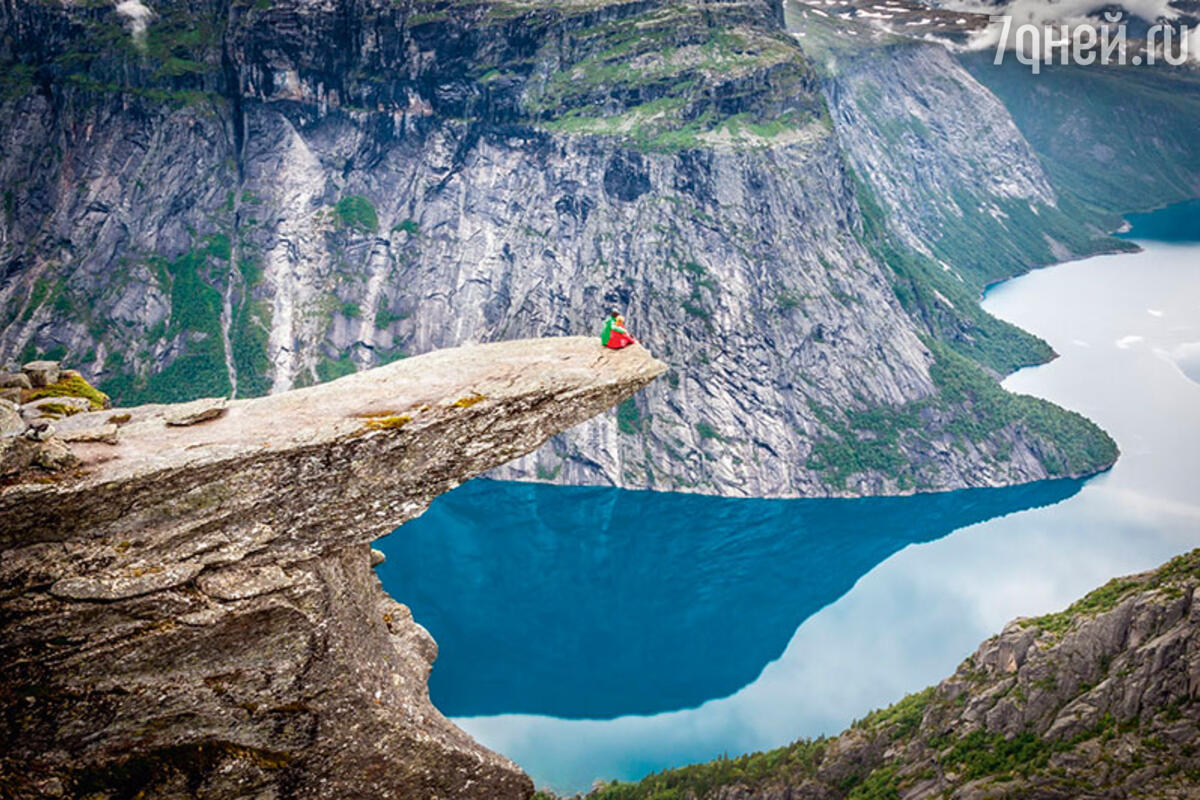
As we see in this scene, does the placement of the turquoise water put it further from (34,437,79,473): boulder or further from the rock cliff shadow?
(34,437,79,473): boulder

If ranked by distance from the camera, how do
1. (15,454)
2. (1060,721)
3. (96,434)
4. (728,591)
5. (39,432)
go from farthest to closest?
(728,591)
(1060,721)
(96,434)
(39,432)
(15,454)

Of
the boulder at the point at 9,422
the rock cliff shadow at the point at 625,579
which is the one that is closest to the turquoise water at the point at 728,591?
the rock cliff shadow at the point at 625,579

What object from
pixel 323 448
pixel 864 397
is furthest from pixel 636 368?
pixel 864 397

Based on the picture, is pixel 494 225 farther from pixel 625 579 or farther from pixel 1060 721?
pixel 1060 721

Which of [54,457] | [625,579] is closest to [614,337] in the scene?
[54,457]

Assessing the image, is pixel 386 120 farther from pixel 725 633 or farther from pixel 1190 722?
pixel 1190 722

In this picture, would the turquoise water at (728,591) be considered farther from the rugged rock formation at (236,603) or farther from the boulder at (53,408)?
the boulder at (53,408)
